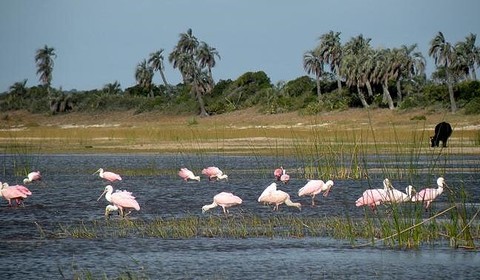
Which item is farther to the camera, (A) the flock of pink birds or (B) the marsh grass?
(A) the flock of pink birds

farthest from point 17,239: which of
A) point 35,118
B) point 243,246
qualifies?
point 35,118

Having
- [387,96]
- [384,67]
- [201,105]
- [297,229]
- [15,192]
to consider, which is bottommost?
[297,229]

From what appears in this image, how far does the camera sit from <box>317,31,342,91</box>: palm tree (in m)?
83.8

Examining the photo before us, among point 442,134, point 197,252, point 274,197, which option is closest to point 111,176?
point 274,197

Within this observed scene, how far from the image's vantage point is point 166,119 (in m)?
79.9

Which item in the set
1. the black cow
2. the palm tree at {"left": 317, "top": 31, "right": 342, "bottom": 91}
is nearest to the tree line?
the palm tree at {"left": 317, "top": 31, "right": 342, "bottom": 91}

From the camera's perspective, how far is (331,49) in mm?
84125

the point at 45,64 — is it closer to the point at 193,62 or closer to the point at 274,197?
the point at 193,62

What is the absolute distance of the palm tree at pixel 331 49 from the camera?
8381cm

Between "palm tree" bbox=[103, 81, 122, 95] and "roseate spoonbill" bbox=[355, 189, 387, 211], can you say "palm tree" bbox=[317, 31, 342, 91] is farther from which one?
"roseate spoonbill" bbox=[355, 189, 387, 211]

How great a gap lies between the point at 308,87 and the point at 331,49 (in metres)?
4.02

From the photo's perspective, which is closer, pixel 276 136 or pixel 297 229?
pixel 297 229

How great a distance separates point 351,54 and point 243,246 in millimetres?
68484

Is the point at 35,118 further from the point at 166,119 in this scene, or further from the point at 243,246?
the point at 243,246
